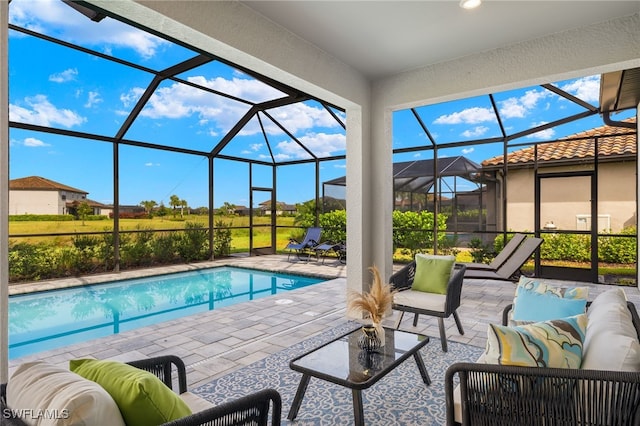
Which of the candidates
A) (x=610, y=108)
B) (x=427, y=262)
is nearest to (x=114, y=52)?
(x=427, y=262)

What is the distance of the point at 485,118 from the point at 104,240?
884 centimetres

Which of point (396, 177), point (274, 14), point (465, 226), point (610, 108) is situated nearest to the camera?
point (274, 14)

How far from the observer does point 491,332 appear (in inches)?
63.8

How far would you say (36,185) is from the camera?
25.5ft

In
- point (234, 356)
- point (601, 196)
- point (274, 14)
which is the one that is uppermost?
point (274, 14)

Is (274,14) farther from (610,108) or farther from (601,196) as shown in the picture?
(601,196)

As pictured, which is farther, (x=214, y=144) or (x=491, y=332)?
(x=214, y=144)

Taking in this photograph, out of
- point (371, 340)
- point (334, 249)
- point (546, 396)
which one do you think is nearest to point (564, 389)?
point (546, 396)

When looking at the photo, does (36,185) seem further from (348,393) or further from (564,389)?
(564,389)

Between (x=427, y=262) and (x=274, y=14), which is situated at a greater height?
(x=274, y=14)

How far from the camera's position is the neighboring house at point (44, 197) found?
7441 mm

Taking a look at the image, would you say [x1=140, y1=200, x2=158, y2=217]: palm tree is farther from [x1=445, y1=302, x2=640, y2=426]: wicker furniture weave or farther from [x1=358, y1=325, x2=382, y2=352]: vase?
[x1=445, y1=302, x2=640, y2=426]: wicker furniture weave

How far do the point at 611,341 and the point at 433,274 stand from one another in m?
2.45

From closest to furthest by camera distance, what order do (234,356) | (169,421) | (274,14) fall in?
1. (169,421)
2. (274,14)
3. (234,356)
